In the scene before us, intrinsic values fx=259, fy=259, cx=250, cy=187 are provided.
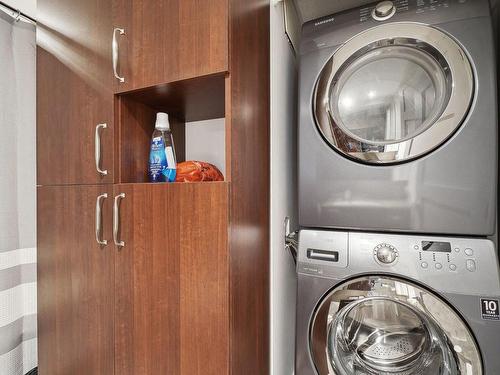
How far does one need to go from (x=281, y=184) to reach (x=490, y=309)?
82 cm

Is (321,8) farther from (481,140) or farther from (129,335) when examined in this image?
(129,335)

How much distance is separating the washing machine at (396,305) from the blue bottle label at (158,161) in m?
0.62

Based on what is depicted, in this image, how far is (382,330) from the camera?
3.19 ft

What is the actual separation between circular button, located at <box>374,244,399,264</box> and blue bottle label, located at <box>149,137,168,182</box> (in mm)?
823

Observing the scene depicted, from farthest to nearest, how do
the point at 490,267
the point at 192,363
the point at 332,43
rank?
the point at 332,43 → the point at 192,363 → the point at 490,267

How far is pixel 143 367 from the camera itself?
38.3 inches

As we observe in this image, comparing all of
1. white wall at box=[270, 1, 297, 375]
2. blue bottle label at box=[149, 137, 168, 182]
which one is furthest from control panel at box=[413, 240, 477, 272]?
blue bottle label at box=[149, 137, 168, 182]

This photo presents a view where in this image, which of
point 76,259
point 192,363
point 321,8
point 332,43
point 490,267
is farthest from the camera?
point 321,8

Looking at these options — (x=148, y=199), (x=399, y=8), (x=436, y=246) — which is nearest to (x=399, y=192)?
(x=436, y=246)

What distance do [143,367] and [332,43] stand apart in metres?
1.42

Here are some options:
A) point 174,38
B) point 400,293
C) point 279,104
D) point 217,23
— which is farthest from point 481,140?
point 174,38

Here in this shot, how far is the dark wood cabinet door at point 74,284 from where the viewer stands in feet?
3.49

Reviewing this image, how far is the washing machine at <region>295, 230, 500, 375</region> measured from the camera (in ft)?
2.51

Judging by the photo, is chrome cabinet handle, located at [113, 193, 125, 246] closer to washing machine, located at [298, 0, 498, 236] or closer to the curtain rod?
washing machine, located at [298, 0, 498, 236]
